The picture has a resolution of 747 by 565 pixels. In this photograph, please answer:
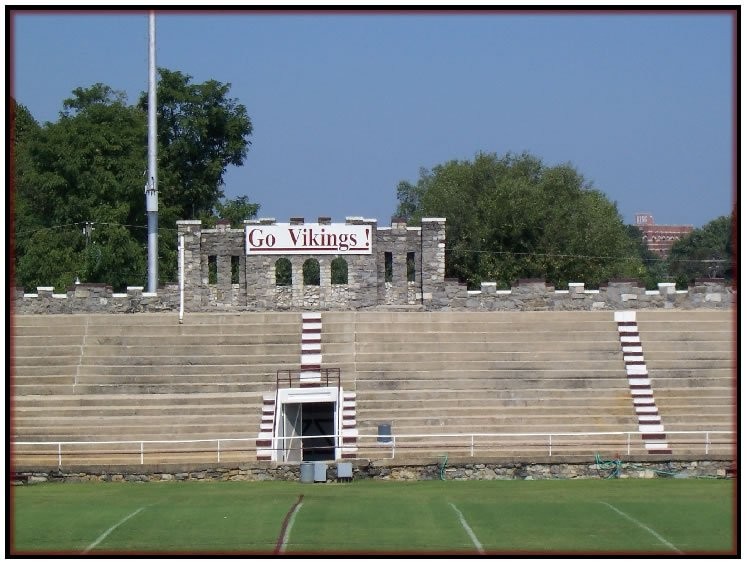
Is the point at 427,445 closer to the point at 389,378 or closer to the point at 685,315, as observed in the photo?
the point at 389,378

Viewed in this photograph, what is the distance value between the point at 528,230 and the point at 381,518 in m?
53.4

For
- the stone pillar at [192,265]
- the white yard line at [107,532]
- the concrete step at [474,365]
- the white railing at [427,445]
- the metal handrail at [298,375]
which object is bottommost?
the white yard line at [107,532]

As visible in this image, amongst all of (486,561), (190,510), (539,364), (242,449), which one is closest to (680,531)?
(486,561)

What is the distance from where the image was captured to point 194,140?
7631 centimetres

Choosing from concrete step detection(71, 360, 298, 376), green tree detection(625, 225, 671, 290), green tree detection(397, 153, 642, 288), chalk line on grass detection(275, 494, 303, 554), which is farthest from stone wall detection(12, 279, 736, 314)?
green tree detection(625, 225, 671, 290)

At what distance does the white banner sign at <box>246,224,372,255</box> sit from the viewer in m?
48.8

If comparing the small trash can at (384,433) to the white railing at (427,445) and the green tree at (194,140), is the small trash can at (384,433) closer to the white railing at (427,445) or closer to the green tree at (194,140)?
the white railing at (427,445)

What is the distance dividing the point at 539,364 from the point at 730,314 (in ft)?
25.0

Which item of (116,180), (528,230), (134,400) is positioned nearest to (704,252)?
(528,230)

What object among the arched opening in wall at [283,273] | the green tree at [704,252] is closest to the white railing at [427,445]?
the arched opening in wall at [283,273]

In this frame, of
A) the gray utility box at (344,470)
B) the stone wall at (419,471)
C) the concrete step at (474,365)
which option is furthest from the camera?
the concrete step at (474,365)

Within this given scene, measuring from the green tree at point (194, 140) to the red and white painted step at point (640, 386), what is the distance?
3368 cm

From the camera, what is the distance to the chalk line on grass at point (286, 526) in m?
23.4

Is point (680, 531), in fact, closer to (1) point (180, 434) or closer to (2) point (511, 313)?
(1) point (180, 434)
